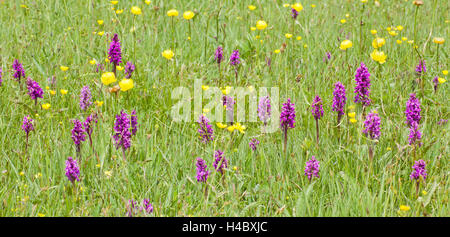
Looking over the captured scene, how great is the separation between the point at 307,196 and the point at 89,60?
2345mm

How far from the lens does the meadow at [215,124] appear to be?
2309 mm

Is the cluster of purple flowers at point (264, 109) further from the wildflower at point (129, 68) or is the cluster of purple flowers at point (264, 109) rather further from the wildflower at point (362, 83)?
the wildflower at point (129, 68)

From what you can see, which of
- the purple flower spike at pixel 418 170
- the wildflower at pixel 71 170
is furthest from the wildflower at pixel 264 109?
the wildflower at pixel 71 170

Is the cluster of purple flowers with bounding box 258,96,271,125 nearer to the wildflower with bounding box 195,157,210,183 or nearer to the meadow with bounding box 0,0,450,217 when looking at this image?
the meadow with bounding box 0,0,450,217

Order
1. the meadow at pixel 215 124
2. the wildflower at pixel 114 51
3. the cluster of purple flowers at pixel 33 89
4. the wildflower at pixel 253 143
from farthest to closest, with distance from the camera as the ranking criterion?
the wildflower at pixel 114 51 < the cluster of purple flowers at pixel 33 89 < the wildflower at pixel 253 143 < the meadow at pixel 215 124

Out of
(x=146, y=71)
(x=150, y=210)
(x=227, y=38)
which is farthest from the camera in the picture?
(x=227, y=38)

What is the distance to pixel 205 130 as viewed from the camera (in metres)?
2.68

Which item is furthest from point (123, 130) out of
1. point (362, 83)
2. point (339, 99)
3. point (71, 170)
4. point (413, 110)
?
point (413, 110)

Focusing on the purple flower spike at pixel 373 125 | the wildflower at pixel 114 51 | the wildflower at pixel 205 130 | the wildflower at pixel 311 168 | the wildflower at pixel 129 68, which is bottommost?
the wildflower at pixel 311 168

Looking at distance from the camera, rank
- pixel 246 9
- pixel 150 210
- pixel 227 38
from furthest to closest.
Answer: pixel 246 9 < pixel 227 38 < pixel 150 210

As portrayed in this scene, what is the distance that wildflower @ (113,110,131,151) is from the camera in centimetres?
255

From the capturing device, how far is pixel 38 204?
88.4 inches
